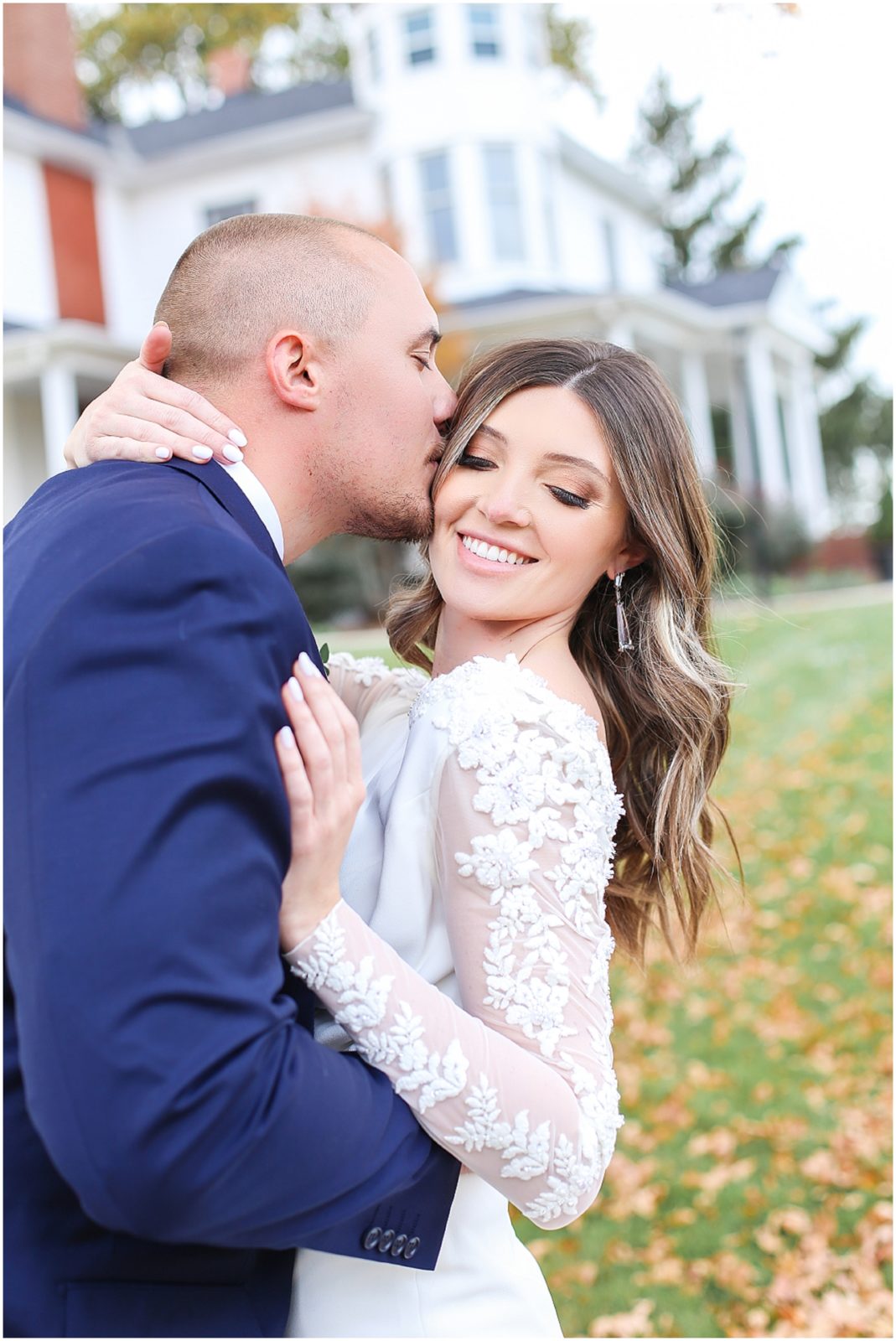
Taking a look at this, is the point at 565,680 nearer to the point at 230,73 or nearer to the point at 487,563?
the point at 487,563

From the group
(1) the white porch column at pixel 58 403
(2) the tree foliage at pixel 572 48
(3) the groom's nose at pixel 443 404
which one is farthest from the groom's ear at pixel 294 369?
(2) the tree foliage at pixel 572 48

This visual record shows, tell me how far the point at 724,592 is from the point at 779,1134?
14.2 feet

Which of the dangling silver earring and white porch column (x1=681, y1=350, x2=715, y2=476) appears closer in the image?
the dangling silver earring

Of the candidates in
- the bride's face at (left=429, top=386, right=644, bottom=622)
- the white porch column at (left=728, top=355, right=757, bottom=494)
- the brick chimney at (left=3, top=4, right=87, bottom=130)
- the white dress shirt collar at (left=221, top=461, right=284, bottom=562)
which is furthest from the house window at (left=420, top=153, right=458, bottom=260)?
the white dress shirt collar at (left=221, top=461, right=284, bottom=562)

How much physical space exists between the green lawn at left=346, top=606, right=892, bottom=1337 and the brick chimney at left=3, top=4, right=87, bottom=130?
16.6 m

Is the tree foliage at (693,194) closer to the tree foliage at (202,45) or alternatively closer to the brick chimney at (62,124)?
the tree foliage at (202,45)

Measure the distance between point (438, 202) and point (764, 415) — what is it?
7.34m

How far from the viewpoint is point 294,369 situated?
2.44 m

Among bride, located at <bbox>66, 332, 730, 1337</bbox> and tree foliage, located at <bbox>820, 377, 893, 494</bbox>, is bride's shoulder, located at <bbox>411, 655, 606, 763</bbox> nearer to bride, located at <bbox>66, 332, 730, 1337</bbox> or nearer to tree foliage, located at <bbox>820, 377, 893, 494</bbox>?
bride, located at <bbox>66, 332, 730, 1337</bbox>

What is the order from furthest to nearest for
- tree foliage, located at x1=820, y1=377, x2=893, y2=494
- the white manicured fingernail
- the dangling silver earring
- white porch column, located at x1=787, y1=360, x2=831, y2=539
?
tree foliage, located at x1=820, y1=377, x2=893, y2=494, white porch column, located at x1=787, y1=360, x2=831, y2=539, the dangling silver earring, the white manicured fingernail

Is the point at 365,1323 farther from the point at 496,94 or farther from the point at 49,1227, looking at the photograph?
the point at 496,94

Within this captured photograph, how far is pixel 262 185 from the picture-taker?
23.0 meters

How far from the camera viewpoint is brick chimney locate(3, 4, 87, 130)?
21.1 meters

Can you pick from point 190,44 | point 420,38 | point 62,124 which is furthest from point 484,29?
point 190,44
